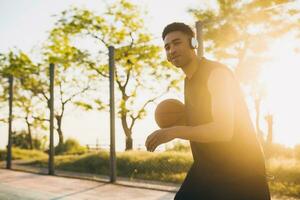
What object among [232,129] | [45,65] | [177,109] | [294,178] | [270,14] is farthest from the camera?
[45,65]

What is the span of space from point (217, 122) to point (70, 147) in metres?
26.1

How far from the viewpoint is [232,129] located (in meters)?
1.91

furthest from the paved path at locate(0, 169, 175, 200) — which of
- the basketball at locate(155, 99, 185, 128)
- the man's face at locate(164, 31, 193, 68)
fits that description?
the man's face at locate(164, 31, 193, 68)

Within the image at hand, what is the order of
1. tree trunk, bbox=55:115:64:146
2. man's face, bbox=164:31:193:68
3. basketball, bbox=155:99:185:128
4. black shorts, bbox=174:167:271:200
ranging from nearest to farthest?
black shorts, bbox=174:167:271:200
man's face, bbox=164:31:193:68
basketball, bbox=155:99:185:128
tree trunk, bbox=55:115:64:146

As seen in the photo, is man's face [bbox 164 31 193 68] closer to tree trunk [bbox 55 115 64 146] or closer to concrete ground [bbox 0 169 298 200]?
concrete ground [bbox 0 169 298 200]

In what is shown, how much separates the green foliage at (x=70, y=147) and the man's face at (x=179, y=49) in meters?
24.1

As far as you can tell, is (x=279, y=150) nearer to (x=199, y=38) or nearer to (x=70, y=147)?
(x=199, y=38)

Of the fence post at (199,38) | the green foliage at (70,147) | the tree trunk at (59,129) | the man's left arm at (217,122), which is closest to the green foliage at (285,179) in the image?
the fence post at (199,38)

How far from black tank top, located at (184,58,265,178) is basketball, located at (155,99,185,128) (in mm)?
543

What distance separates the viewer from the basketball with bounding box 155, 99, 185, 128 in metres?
2.80

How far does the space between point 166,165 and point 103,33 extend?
14775mm

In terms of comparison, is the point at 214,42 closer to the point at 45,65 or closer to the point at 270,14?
the point at 270,14

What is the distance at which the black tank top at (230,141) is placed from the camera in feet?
6.80

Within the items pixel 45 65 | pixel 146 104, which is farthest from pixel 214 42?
pixel 45 65
